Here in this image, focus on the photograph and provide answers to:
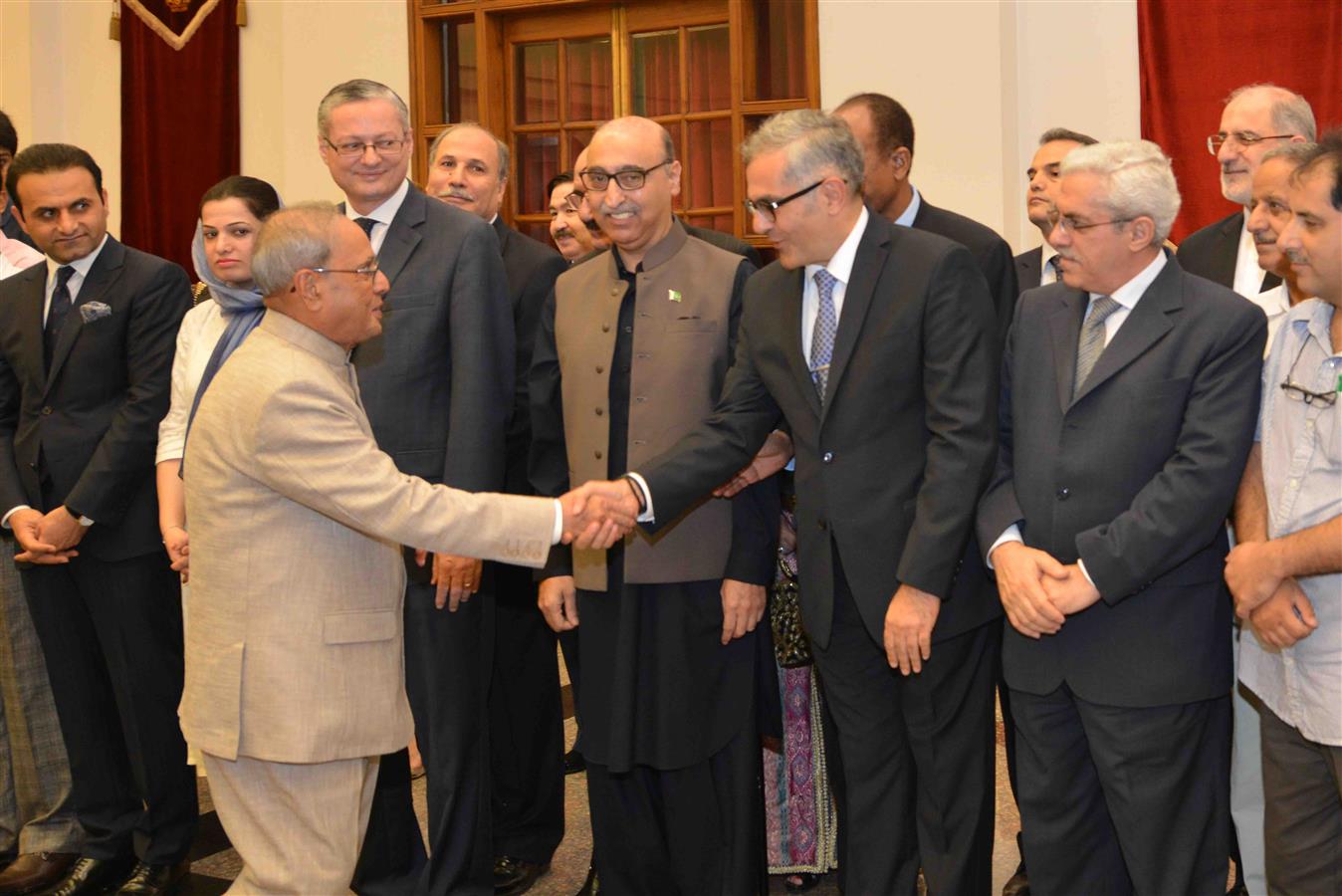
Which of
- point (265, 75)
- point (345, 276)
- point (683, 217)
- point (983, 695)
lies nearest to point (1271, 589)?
point (983, 695)

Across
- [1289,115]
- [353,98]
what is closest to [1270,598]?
[1289,115]

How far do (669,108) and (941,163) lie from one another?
5.30 ft

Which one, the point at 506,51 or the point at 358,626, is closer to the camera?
the point at 358,626

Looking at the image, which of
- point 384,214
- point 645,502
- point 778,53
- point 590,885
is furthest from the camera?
point 778,53

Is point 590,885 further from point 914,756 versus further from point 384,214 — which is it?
point 384,214

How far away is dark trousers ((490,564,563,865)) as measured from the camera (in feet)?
12.4

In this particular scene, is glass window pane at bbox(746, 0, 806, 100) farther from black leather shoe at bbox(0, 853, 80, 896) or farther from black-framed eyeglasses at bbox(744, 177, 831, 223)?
black leather shoe at bbox(0, 853, 80, 896)

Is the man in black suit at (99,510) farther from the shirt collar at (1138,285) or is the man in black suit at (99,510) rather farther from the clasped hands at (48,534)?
the shirt collar at (1138,285)

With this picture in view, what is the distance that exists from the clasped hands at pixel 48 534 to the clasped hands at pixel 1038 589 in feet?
8.09

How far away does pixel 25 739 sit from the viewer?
392 centimetres

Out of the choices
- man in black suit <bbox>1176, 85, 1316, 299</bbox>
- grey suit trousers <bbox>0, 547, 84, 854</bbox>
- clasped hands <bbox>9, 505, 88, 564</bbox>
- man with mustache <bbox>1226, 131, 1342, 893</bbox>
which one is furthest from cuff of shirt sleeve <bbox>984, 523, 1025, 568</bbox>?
grey suit trousers <bbox>0, 547, 84, 854</bbox>

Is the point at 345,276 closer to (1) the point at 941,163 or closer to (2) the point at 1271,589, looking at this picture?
(2) the point at 1271,589

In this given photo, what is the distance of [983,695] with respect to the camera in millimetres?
2857

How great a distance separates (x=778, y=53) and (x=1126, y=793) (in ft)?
16.8
